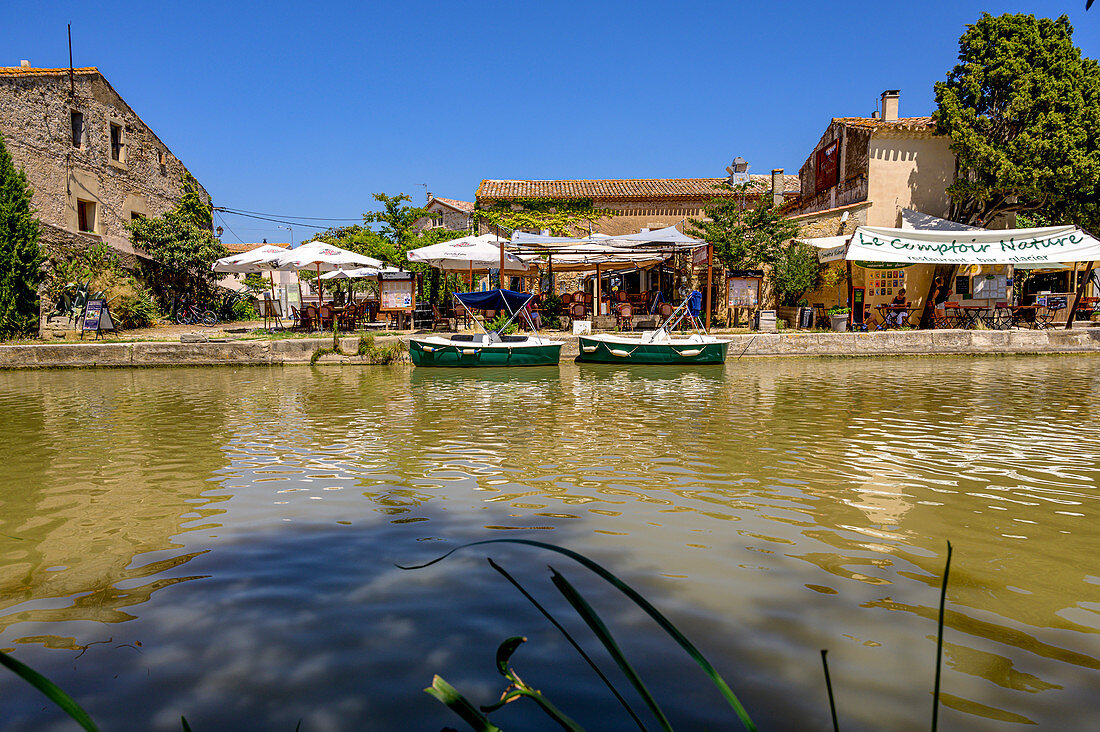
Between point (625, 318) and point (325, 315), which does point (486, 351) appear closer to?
point (625, 318)

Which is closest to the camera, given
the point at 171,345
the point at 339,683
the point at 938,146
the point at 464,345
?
the point at 339,683

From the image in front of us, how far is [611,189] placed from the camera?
28.8 meters

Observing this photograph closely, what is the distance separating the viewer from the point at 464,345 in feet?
43.4

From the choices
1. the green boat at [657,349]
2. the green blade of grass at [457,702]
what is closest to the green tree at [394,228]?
the green boat at [657,349]

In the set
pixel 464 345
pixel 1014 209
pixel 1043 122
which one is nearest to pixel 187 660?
pixel 464 345

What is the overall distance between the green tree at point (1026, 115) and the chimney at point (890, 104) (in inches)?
110

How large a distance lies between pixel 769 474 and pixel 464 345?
904 cm

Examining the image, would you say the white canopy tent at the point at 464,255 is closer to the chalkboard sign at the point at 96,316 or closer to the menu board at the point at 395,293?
the menu board at the point at 395,293

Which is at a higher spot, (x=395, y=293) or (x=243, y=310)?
(x=395, y=293)

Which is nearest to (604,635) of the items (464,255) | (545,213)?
(464,255)

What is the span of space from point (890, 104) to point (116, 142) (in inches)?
1002

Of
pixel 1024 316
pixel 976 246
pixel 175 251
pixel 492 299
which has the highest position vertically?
pixel 175 251

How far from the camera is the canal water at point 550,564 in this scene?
224 centimetres

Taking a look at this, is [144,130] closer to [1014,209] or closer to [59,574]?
[59,574]
